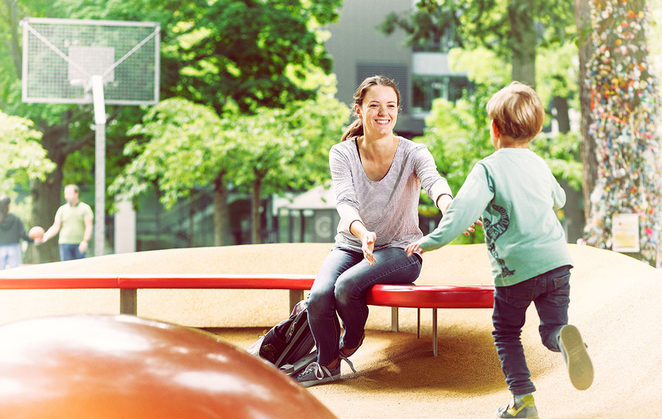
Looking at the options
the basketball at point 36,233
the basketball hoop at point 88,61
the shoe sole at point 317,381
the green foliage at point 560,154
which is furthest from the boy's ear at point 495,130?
the green foliage at point 560,154

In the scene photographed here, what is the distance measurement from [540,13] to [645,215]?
8091 mm

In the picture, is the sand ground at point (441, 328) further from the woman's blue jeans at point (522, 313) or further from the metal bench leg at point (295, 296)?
the metal bench leg at point (295, 296)

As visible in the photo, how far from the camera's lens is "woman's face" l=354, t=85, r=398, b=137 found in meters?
3.79

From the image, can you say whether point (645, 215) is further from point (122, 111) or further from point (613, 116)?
point (122, 111)

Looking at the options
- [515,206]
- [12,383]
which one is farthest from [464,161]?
[12,383]

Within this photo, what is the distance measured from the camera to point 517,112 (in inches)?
115

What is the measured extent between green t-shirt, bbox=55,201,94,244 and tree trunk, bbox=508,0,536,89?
28.0ft

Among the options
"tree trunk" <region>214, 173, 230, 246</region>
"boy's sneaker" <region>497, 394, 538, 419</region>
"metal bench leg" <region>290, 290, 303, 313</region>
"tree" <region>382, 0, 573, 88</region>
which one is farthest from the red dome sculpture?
"tree trunk" <region>214, 173, 230, 246</region>

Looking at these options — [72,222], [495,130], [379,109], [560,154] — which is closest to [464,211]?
[495,130]

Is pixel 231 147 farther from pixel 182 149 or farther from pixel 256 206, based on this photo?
pixel 256 206

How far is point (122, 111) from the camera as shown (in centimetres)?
1700

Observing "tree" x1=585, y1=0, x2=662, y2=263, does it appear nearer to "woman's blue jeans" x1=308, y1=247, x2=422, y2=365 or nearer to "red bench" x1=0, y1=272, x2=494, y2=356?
"red bench" x1=0, y1=272, x2=494, y2=356

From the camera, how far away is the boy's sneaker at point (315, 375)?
3965mm

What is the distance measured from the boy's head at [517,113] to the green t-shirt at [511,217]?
0.23 ft
